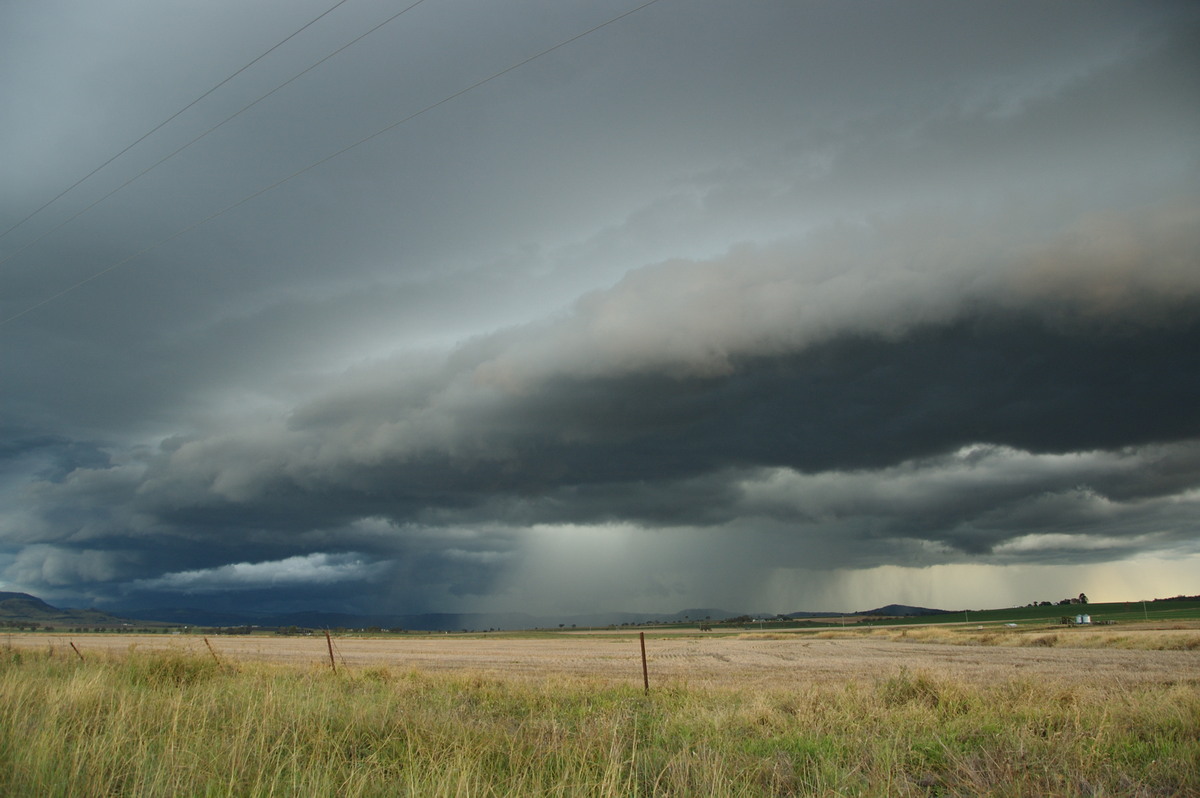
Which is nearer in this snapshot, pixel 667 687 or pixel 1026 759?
pixel 1026 759

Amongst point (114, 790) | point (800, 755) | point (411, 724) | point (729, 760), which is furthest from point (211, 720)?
point (800, 755)

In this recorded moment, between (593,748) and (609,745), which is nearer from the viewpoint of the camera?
(593,748)

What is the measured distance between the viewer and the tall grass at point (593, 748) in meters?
7.64

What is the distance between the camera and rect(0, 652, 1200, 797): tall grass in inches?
301

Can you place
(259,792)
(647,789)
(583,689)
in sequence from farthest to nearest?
(583,689) < (647,789) < (259,792)

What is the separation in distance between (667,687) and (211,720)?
1527cm

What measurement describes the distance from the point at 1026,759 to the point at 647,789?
221 inches

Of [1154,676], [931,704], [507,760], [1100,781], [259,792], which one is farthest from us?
[1154,676]

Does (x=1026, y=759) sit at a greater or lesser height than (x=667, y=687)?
greater

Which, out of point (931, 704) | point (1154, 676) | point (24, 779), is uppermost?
point (24, 779)

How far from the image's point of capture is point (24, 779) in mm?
7258

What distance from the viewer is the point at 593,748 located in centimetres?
1035

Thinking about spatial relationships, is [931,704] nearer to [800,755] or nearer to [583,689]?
[800,755]

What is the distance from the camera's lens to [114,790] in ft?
24.7
